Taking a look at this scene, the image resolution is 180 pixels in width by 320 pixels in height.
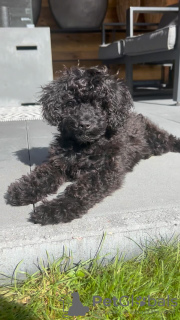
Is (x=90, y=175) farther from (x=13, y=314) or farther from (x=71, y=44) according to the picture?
(x=71, y=44)

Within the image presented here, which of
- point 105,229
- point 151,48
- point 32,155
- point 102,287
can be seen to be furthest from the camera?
point 151,48

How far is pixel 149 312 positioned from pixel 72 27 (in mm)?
8403

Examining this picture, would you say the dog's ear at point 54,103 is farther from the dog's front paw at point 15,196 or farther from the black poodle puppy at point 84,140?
the dog's front paw at point 15,196

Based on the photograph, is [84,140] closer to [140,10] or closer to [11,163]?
[11,163]

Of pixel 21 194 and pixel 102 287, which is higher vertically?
pixel 21 194

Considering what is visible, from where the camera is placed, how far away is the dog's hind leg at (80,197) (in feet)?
6.03

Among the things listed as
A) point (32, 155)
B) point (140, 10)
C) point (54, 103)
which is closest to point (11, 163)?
point (32, 155)

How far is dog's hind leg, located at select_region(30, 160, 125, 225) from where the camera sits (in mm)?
1838

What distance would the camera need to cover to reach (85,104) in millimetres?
2387

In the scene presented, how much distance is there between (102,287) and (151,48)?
485 cm

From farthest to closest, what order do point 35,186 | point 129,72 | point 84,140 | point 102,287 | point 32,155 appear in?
point 129,72, point 32,155, point 84,140, point 35,186, point 102,287

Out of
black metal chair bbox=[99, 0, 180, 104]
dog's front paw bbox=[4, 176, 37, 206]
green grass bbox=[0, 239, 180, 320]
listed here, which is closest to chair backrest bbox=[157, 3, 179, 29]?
black metal chair bbox=[99, 0, 180, 104]

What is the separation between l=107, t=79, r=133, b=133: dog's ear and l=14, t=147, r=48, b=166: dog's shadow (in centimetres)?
77

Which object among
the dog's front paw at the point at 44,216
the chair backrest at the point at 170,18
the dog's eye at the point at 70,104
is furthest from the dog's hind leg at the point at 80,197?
the chair backrest at the point at 170,18
